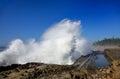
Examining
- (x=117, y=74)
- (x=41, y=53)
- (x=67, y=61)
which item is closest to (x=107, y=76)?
(x=117, y=74)

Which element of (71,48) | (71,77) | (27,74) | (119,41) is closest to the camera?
(71,77)

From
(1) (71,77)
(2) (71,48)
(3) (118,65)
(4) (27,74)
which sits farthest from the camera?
(2) (71,48)

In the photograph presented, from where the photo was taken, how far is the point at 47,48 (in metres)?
62.4

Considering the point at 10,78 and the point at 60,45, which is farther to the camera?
the point at 60,45

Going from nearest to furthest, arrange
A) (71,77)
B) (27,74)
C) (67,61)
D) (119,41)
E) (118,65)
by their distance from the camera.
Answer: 1. (71,77)
2. (27,74)
3. (118,65)
4. (67,61)
5. (119,41)

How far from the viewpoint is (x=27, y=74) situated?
89.9 ft

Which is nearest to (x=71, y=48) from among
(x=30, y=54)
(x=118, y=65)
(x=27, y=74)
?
(x=30, y=54)

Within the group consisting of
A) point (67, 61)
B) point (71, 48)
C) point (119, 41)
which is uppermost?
point (119, 41)

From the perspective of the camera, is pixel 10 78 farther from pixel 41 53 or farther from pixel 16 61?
pixel 41 53

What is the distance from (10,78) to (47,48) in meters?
37.0

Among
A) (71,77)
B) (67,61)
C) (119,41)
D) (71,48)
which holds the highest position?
(119,41)

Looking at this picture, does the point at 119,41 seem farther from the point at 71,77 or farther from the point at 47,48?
the point at 71,77

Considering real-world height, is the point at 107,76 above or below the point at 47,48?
below

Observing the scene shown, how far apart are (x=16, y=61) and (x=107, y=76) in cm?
3319
